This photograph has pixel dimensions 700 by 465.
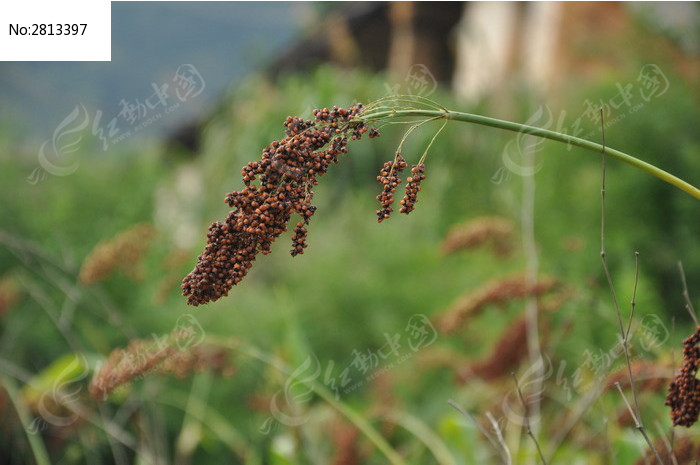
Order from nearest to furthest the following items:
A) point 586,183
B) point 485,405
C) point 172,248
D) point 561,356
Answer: point 485,405 < point 561,356 < point 586,183 < point 172,248

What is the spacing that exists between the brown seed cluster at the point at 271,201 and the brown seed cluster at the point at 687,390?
56 cm

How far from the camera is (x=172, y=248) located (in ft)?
15.1

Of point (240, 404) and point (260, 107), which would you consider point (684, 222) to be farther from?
point (260, 107)

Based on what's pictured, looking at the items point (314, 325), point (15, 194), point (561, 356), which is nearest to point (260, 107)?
point (15, 194)

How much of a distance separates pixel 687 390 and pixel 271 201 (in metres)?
0.67

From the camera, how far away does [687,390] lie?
3.91 ft

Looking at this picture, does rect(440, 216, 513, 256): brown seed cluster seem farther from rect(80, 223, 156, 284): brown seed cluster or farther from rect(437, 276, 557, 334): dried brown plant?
rect(80, 223, 156, 284): brown seed cluster

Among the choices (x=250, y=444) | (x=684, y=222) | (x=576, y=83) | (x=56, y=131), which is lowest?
(x=250, y=444)

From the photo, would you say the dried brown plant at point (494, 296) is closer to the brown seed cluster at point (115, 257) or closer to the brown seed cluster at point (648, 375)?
the brown seed cluster at point (648, 375)

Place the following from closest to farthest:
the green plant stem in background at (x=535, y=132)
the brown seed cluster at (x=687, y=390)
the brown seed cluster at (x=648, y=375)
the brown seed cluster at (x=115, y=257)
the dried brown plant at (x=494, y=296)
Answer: the green plant stem in background at (x=535, y=132) → the brown seed cluster at (x=687, y=390) → the brown seed cluster at (x=648, y=375) → the dried brown plant at (x=494, y=296) → the brown seed cluster at (x=115, y=257)

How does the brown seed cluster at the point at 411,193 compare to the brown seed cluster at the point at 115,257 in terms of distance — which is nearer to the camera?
the brown seed cluster at the point at 411,193

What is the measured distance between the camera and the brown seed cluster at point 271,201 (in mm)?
1067

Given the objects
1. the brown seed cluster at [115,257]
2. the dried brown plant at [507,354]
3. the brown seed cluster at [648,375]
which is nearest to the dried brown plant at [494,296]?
the brown seed cluster at [648,375]

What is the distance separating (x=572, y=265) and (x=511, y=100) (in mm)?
3114
